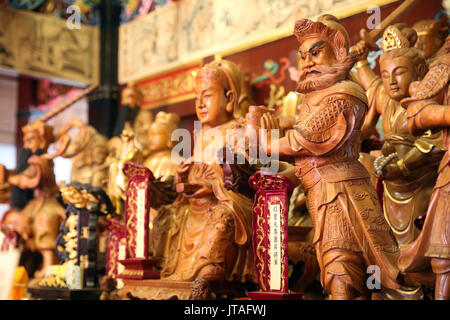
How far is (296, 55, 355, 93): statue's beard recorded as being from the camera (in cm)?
293

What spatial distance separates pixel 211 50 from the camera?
6.03m

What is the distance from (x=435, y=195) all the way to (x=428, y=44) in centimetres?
175

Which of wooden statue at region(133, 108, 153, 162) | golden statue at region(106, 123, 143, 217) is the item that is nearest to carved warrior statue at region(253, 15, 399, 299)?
golden statue at region(106, 123, 143, 217)

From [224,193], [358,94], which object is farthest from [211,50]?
[358,94]

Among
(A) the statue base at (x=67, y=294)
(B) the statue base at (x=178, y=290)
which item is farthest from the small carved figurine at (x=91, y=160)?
(B) the statue base at (x=178, y=290)

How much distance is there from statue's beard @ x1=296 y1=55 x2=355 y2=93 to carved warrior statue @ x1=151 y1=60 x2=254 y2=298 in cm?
98

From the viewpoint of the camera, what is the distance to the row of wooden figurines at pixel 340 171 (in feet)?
8.60

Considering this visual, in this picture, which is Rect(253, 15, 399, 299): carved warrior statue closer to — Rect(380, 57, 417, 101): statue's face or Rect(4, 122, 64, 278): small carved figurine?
Rect(380, 57, 417, 101): statue's face

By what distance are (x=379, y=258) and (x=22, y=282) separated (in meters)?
2.99

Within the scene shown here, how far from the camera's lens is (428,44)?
12.9ft

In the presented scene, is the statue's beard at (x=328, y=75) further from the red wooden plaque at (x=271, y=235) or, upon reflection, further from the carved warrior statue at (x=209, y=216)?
the carved warrior statue at (x=209, y=216)

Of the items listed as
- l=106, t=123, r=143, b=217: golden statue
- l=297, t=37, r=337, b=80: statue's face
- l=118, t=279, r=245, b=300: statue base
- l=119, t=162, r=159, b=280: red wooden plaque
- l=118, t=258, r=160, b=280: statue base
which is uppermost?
l=297, t=37, r=337, b=80: statue's face

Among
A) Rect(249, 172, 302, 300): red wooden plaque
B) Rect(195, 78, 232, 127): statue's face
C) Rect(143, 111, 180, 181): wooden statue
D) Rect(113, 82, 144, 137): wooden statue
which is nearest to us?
Rect(249, 172, 302, 300): red wooden plaque

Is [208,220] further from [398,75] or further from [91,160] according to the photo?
[91,160]
